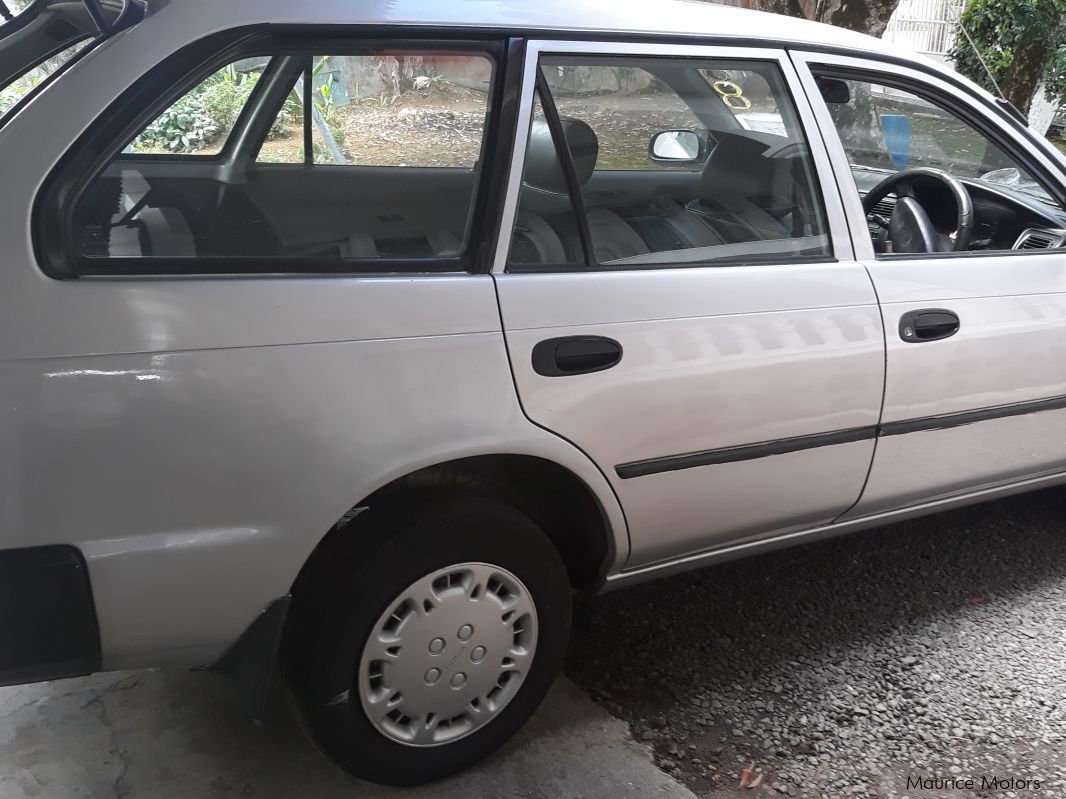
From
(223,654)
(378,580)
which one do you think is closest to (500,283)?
(378,580)

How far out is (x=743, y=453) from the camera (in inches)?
93.6

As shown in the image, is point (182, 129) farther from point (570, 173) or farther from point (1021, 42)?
point (1021, 42)

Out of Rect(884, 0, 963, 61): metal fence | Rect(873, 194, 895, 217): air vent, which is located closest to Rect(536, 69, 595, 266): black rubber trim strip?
Rect(873, 194, 895, 217): air vent

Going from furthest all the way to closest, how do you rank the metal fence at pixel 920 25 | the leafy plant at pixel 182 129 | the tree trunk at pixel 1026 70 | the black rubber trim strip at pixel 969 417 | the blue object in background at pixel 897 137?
the metal fence at pixel 920 25, the tree trunk at pixel 1026 70, the blue object in background at pixel 897 137, the black rubber trim strip at pixel 969 417, the leafy plant at pixel 182 129

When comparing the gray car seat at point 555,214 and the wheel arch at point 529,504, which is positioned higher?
the gray car seat at point 555,214

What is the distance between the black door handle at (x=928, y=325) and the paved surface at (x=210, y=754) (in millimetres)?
1261

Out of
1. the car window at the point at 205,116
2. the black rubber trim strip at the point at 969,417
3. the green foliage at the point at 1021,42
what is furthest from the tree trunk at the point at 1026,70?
the car window at the point at 205,116

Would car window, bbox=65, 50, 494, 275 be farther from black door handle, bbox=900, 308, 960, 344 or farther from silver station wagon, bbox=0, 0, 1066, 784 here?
black door handle, bbox=900, 308, 960, 344

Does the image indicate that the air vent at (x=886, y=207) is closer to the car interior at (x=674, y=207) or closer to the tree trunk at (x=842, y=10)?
the car interior at (x=674, y=207)

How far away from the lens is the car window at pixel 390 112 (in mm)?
2023

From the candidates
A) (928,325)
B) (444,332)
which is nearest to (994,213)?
(928,325)

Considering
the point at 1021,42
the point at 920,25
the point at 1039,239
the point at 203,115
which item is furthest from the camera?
the point at 920,25

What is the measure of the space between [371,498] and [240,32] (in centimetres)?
93

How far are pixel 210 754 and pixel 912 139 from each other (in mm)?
2842
